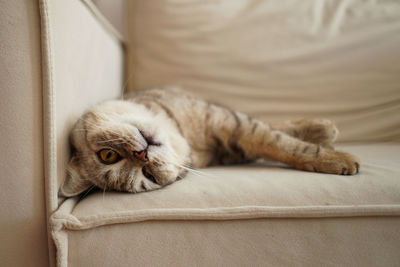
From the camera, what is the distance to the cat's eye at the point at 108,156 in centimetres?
93

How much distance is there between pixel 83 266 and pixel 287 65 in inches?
56.5

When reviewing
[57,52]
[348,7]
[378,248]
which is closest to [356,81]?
[348,7]

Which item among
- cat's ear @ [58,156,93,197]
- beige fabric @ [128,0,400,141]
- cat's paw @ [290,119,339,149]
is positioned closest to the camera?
cat's ear @ [58,156,93,197]

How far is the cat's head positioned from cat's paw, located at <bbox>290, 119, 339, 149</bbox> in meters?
0.72

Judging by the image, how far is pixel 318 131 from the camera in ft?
4.17

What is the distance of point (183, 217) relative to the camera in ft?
2.30

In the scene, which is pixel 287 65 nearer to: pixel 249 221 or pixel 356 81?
pixel 356 81

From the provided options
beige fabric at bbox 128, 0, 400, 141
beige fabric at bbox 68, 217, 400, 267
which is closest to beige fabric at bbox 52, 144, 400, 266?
beige fabric at bbox 68, 217, 400, 267

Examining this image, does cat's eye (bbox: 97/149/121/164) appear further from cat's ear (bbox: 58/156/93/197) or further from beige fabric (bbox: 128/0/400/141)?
beige fabric (bbox: 128/0/400/141)

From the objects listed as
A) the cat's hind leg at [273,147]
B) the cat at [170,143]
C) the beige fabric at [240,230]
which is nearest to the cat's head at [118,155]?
the cat at [170,143]

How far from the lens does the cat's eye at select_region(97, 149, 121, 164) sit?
3.06 ft

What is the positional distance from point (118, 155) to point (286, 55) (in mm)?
1155

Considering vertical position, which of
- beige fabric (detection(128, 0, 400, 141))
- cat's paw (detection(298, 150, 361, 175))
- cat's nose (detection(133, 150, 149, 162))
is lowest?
cat's nose (detection(133, 150, 149, 162))

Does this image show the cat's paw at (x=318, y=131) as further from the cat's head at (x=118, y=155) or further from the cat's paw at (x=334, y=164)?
the cat's head at (x=118, y=155)
